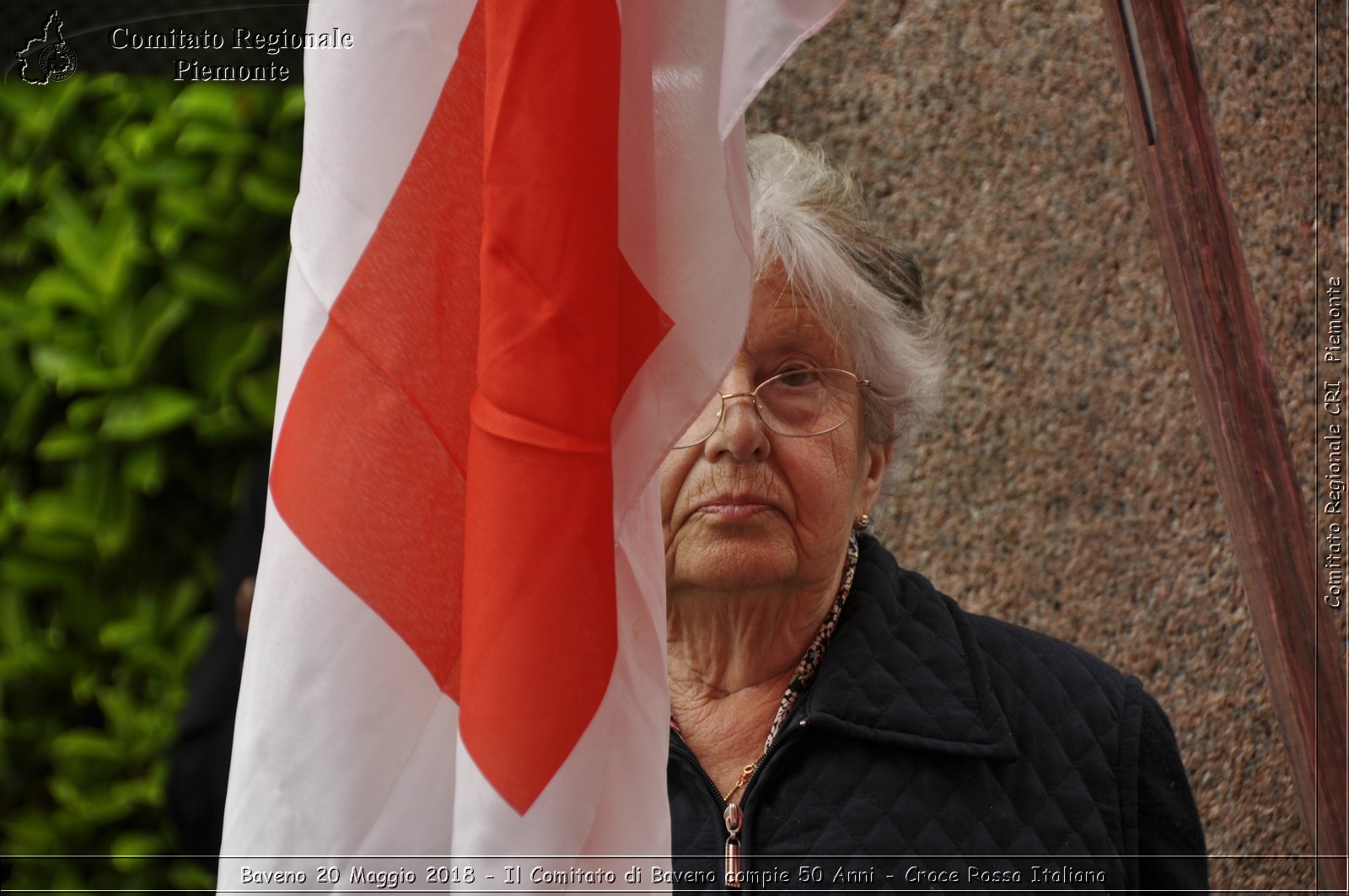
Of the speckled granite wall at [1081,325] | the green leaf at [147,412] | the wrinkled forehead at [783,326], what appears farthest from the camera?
the speckled granite wall at [1081,325]

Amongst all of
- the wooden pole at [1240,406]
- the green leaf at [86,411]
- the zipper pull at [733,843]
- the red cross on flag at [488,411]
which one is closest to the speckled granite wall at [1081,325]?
the zipper pull at [733,843]

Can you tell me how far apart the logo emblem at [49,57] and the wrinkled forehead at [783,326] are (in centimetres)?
130

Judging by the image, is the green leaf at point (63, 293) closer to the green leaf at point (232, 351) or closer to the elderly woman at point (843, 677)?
the green leaf at point (232, 351)

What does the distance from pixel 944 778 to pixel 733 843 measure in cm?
29

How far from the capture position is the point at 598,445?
0.61m

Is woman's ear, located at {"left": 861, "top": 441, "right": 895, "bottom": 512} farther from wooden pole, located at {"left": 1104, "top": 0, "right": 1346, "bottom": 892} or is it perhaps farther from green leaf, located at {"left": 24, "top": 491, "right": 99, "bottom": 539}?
green leaf, located at {"left": 24, "top": 491, "right": 99, "bottom": 539}

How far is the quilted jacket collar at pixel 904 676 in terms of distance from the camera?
5.02ft

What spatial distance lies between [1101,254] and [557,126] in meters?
1.88

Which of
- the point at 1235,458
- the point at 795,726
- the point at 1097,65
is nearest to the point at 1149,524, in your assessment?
the point at 1097,65

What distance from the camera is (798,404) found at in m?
1.57

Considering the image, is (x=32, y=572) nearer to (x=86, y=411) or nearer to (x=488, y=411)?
(x=86, y=411)

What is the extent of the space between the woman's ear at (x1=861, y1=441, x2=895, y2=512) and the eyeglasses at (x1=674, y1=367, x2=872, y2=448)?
0.32 ft

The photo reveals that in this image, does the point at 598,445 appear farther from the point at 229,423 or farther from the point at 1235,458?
the point at 229,423

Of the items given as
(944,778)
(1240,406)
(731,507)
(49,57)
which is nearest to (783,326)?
(731,507)
